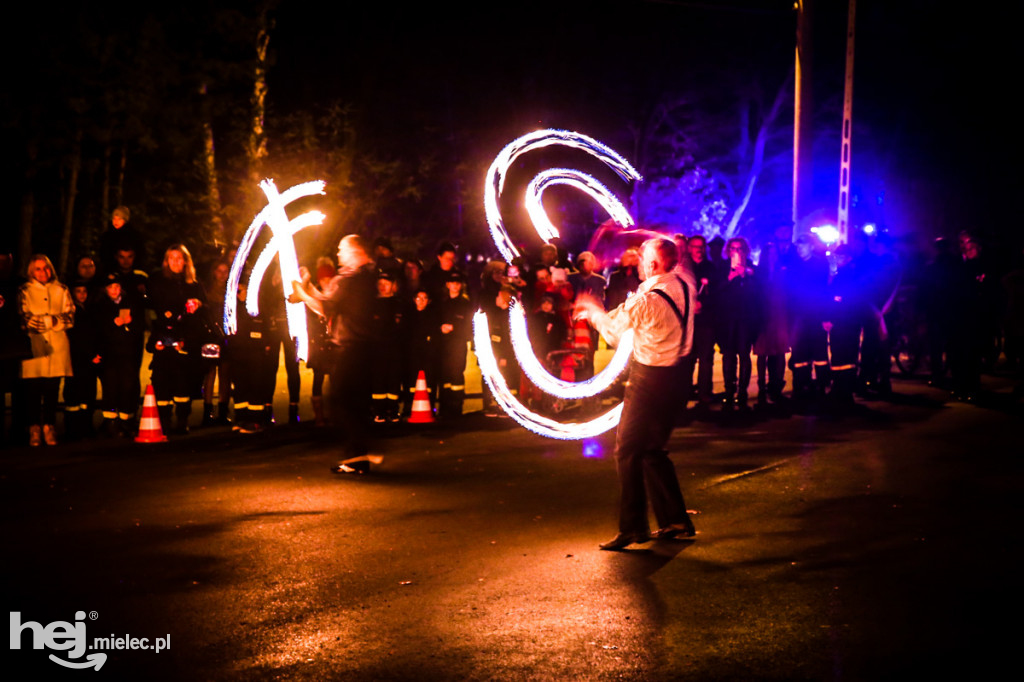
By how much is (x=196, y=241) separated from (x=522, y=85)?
1060cm

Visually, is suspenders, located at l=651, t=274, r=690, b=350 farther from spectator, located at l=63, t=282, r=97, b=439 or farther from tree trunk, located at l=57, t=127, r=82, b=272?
tree trunk, located at l=57, t=127, r=82, b=272

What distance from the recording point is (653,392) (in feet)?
25.0

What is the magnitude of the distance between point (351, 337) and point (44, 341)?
3.77 meters

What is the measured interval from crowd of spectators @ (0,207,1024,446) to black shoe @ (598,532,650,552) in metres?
5.70

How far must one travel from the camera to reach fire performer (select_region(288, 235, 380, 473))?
33.6ft

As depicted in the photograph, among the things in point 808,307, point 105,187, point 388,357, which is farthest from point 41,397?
point 105,187

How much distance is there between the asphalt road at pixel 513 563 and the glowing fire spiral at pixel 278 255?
153 cm

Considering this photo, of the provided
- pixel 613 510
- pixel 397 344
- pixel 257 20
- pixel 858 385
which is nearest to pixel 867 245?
pixel 858 385

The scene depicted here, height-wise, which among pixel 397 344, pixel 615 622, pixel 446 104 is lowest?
pixel 615 622

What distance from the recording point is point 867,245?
49.2 feet

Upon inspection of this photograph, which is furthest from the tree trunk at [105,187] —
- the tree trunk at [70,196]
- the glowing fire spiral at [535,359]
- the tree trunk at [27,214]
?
the glowing fire spiral at [535,359]

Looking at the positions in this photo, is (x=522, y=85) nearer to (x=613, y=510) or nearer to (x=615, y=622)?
(x=613, y=510)

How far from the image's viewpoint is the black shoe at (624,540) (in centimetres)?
748

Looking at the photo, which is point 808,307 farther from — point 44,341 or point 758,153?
point 758,153
